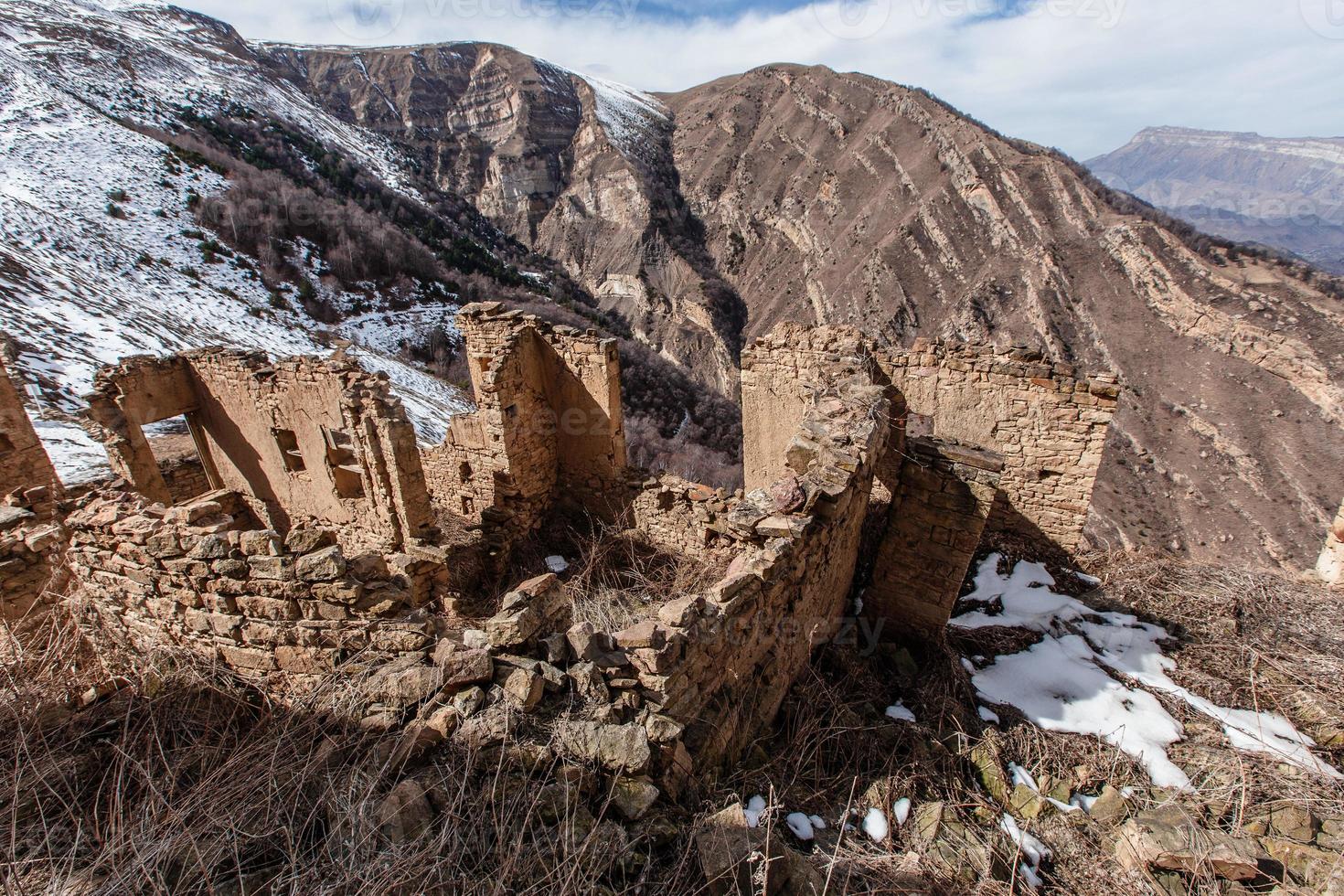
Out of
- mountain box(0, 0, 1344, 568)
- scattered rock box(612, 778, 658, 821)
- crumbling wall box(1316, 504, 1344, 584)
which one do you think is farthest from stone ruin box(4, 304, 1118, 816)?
mountain box(0, 0, 1344, 568)

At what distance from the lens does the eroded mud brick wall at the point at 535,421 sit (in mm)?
7699

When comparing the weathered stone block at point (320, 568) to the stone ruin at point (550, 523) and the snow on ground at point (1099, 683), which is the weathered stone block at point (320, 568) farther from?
the snow on ground at point (1099, 683)

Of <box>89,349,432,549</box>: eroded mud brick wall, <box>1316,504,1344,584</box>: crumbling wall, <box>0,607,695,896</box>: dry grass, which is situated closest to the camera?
<box>0,607,695,896</box>: dry grass

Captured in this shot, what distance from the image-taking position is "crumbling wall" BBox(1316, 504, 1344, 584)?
266 inches

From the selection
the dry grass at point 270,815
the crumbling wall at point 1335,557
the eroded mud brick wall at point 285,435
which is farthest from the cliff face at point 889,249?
the dry grass at point 270,815

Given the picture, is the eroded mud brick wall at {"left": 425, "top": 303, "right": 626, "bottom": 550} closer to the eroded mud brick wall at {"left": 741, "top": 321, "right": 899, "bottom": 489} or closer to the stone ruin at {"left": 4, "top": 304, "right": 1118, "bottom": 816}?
the stone ruin at {"left": 4, "top": 304, "right": 1118, "bottom": 816}

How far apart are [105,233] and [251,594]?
35634 mm

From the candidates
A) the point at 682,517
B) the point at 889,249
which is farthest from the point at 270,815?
the point at 889,249

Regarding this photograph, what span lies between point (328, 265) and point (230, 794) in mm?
40910

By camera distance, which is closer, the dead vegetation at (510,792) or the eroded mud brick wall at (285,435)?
the dead vegetation at (510,792)

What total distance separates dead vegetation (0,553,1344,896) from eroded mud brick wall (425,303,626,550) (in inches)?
181

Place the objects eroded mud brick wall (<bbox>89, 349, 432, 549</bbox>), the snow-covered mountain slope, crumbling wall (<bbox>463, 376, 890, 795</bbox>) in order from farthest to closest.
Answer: the snow-covered mountain slope → eroded mud brick wall (<bbox>89, 349, 432, 549</bbox>) → crumbling wall (<bbox>463, 376, 890, 795</bbox>)

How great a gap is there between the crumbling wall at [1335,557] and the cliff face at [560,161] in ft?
179

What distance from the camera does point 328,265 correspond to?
3544cm
